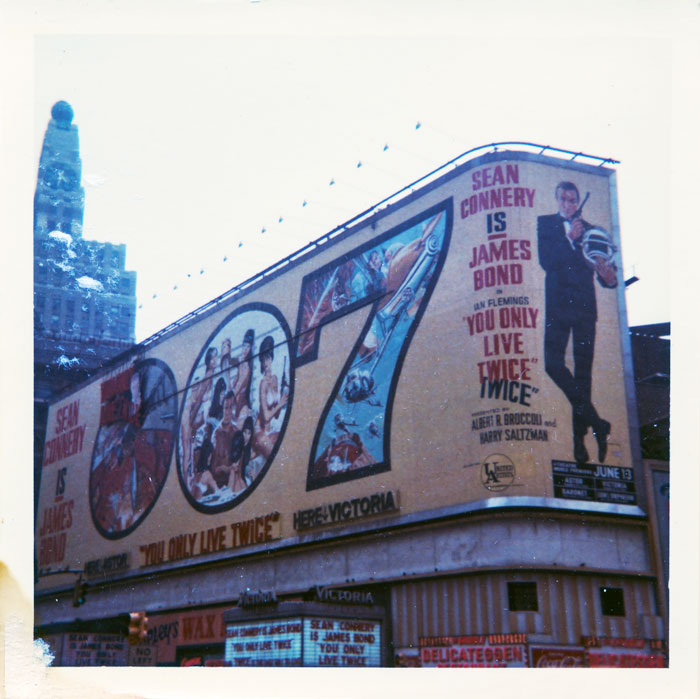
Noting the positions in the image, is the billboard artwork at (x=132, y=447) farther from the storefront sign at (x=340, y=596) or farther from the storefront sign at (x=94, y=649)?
the storefront sign at (x=340, y=596)

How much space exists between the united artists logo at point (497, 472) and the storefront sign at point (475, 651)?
3714 millimetres

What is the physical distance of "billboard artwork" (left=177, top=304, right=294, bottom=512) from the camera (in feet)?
106

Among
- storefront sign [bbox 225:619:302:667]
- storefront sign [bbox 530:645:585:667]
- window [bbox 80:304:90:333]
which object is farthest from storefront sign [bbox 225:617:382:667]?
window [bbox 80:304:90:333]

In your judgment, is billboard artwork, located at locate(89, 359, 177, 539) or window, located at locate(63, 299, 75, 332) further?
billboard artwork, located at locate(89, 359, 177, 539)

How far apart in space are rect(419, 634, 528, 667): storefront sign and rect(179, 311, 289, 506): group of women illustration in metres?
9.69

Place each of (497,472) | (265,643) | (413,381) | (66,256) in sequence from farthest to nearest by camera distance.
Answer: (413,381) → (66,256) → (497,472) → (265,643)

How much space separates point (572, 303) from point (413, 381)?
5022 millimetres

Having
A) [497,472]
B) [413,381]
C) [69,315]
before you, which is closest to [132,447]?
[69,315]

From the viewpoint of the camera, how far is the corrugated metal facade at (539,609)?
22.7 metres

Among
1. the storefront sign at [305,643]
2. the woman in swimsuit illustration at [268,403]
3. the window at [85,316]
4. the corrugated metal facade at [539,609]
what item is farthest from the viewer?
the woman in swimsuit illustration at [268,403]

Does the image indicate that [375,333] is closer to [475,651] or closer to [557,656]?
[475,651]

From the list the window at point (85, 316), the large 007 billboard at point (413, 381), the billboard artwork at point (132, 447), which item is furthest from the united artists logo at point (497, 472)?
the billboard artwork at point (132, 447)

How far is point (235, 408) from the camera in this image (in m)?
33.7

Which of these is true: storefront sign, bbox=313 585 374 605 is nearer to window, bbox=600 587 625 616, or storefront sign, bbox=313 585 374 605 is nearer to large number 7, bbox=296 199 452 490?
large number 7, bbox=296 199 452 490
